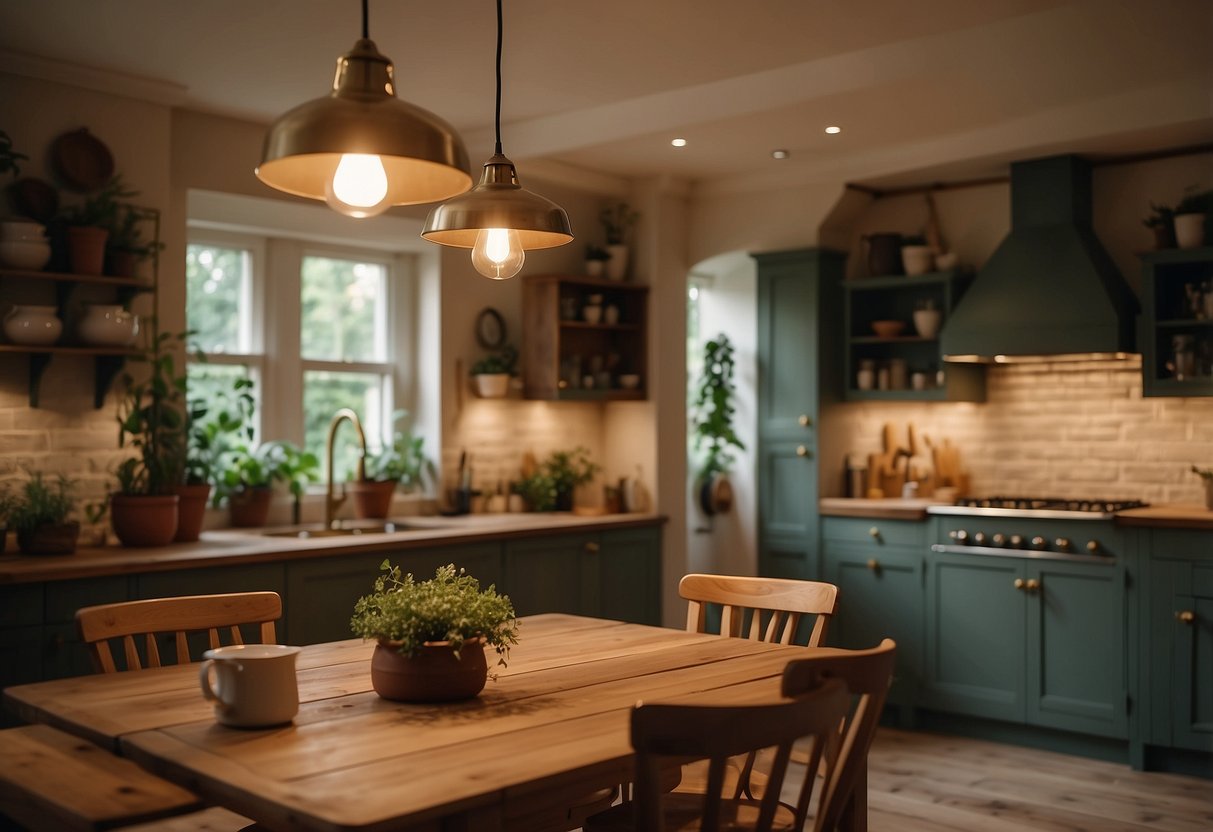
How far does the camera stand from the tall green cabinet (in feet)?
19.7

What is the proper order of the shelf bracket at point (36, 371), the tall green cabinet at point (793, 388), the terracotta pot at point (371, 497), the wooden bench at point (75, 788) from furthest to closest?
the tall green cabinet at point (793, 388), the terracotta pot at point (371, 497), the shelf bracket at point (36, 371), the wooden bench at point (75, 788)

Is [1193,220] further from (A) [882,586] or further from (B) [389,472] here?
(B) [389,472]

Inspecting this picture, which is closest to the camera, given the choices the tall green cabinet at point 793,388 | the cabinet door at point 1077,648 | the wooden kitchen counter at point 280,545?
the wooden kitchen counter at point 280,545

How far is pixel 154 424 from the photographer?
4.48m

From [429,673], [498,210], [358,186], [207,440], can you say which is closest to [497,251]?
[498,210]

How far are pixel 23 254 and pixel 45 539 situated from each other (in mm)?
990

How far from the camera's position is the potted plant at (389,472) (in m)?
5.30

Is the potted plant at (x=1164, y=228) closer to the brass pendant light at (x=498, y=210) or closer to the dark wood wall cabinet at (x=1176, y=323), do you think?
the dark wood wall cabinet at (x=1176, y=323)

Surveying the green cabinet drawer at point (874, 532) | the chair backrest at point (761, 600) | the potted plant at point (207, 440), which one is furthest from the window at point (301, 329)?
Result: the chair backrest at point (761, 600)

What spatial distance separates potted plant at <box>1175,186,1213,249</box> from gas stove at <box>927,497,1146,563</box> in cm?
115

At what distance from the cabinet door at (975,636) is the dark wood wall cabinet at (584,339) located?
181 centimetres

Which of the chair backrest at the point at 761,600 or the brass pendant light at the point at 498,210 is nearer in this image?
the brass pendant light at the point at 498,210

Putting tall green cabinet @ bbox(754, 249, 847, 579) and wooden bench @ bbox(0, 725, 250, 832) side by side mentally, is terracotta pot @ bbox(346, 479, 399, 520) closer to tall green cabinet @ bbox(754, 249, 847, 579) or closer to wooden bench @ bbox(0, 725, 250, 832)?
tall green cabinet @ bbox(754, 249, 847, 579)

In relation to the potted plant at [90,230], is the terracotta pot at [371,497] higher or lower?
lower
